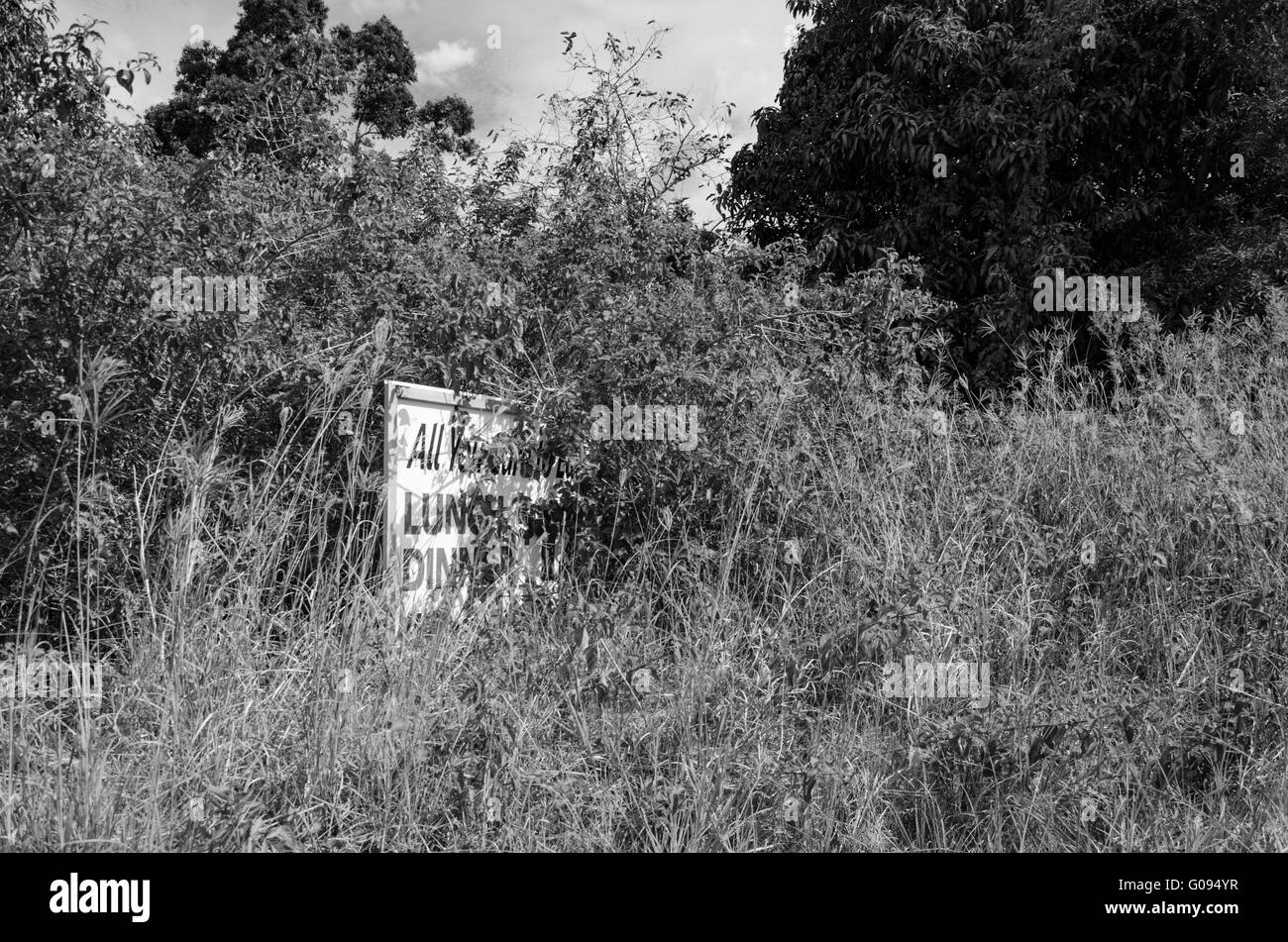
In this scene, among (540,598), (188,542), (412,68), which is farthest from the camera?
(412,68)

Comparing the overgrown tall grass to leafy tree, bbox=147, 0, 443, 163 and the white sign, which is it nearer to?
the white sign

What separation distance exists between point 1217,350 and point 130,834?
5088mm

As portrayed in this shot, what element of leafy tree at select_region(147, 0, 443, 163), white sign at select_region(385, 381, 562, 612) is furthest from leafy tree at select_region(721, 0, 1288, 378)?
white sign at select_region(385, 381, 562, 612)

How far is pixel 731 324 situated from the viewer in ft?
13.0

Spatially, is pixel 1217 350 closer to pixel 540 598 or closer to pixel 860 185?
pixel 540 598

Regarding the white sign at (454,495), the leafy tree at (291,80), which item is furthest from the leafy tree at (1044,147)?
the white sign at (454,495)

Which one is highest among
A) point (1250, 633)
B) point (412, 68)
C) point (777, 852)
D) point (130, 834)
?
point (412, 68)

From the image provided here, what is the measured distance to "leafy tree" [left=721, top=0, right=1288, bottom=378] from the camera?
7410mm

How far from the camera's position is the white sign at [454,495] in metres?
2.81

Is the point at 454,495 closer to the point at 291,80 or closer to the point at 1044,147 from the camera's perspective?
the point at 291,80

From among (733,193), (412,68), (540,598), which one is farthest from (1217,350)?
(412,68)

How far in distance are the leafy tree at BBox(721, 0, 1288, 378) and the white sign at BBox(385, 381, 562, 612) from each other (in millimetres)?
4427

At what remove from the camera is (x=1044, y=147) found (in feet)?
25.1

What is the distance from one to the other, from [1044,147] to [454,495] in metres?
6.80
